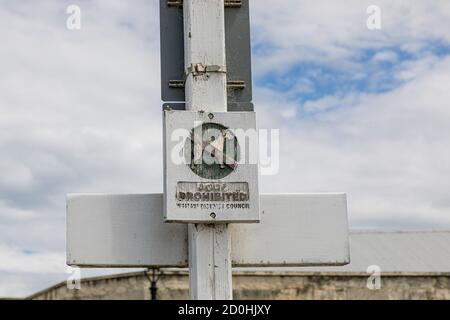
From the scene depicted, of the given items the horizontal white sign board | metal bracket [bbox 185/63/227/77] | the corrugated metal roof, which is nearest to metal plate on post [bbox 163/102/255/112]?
metal bracket [bbox 185/63/227/77]

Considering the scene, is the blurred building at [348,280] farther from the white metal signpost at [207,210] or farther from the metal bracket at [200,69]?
the metal bracket at [200,69]

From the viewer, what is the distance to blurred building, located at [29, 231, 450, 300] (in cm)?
3369

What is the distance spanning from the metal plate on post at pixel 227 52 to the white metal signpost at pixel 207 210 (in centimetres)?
2

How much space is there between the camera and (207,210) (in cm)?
333

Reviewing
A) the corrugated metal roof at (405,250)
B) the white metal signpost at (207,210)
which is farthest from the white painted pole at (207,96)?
A: the corrugated metal roof at (405,250)

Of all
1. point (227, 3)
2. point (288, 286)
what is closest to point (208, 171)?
point (227, 3)

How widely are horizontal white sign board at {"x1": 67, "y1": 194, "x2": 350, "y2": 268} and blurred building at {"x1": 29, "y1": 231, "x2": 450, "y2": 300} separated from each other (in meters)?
30.4

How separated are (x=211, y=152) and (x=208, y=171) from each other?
0.08 m

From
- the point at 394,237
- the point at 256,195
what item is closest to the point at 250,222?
the point at 256,195

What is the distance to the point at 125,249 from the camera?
3.45m

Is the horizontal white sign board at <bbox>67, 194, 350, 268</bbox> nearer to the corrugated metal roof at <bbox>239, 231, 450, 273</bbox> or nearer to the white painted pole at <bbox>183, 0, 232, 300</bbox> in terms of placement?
the white painted pole at <bbox>183, 0, 232, 300</bbox>

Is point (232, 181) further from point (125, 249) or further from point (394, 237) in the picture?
point (394, 237)
